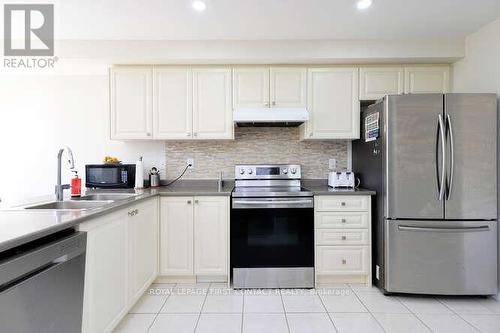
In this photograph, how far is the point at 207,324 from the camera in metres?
2.02

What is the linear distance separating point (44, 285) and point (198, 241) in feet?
4.90

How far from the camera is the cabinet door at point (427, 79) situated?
2846 mm

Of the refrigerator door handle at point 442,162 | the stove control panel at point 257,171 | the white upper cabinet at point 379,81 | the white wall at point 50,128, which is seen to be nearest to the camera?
the refrigerator door handle at point 442,162

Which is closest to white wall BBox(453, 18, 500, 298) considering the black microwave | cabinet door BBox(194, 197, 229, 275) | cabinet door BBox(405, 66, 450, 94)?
cabinet door BBox(405, 66, 450, 94)

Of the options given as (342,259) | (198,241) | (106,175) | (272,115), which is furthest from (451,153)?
(106,175)

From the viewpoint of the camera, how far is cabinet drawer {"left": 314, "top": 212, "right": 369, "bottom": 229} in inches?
102

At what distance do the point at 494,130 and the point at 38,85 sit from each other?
4.62m

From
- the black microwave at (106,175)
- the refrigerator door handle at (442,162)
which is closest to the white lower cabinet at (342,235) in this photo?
the refrigerator door handle at (442,162)

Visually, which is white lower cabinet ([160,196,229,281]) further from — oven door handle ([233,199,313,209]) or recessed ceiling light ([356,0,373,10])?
recessed ceiling light ([356,0,373,10])

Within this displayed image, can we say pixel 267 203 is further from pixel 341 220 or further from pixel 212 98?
pixel 212 98

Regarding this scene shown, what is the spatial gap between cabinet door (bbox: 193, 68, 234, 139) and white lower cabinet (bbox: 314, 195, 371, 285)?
1.24 m

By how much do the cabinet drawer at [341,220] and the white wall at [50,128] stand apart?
6.16 ft

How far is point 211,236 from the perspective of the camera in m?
2.61

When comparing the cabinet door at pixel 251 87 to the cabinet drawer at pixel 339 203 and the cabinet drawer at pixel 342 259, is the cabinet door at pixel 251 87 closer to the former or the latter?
the cabinet drawer at pixel 339 203
